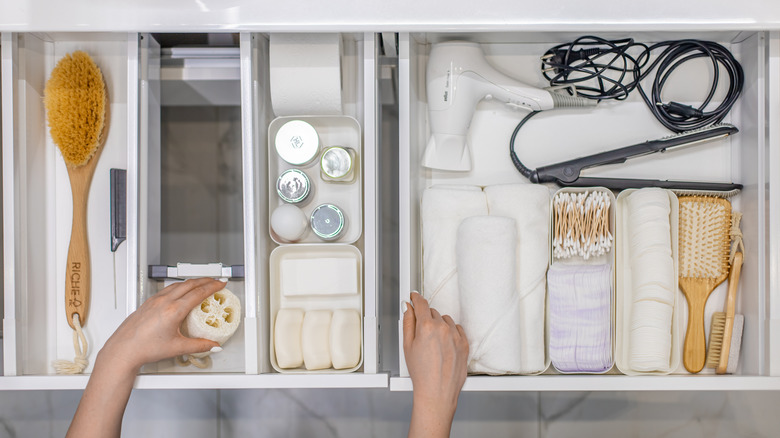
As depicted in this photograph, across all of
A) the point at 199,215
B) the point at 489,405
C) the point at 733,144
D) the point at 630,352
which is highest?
the point at 733,144

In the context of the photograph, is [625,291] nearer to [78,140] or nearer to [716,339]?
[716,339]

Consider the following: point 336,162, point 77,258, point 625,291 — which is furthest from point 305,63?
point 625,291

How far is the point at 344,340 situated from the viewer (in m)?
0.77

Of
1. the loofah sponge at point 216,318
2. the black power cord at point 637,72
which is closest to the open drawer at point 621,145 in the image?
the black power cord at point 637,72

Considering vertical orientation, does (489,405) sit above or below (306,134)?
below

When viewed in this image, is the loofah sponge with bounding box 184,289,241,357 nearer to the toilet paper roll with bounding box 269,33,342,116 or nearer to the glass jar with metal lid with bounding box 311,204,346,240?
the glass jar with metal lid with bounding box 311,204,346,240

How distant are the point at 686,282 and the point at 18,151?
3.46ft

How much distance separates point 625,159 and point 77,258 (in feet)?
2.93

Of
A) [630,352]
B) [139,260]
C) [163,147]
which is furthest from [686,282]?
[163,147]

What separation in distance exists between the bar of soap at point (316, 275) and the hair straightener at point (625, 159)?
0.34 meters

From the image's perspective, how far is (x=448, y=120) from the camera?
813 mm

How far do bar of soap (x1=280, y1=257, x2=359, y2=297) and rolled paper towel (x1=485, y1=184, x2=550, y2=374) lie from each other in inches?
10.0

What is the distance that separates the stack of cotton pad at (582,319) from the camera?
76 cm

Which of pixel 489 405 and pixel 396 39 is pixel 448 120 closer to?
pixel 396 39
